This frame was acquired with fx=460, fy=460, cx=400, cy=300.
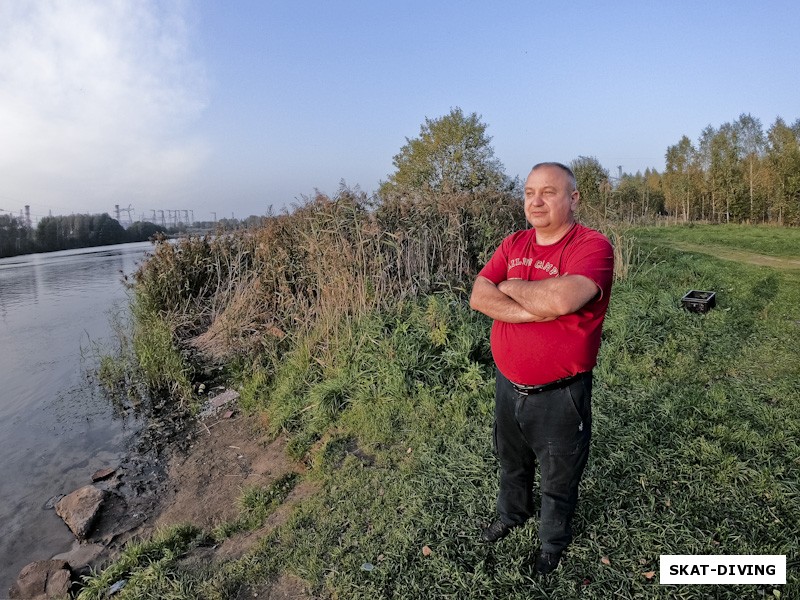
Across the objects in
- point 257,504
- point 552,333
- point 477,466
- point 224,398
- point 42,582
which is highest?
point 552,333

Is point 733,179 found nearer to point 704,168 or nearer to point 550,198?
point 704,168

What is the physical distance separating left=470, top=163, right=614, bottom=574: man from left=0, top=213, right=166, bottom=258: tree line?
45973 mm

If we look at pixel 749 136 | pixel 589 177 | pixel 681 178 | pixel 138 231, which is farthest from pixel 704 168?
pixel 138 231

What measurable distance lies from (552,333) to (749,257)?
553 inches

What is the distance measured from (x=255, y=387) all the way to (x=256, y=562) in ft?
11.7

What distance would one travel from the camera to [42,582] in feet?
11.0

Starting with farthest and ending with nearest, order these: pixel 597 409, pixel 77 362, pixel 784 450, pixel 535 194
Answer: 1. pixel 77 362
2. pixel 597 409
3. pixel 784 450
4. pixel 535 194

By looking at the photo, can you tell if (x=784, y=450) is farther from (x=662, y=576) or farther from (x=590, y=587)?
(x=590, y=587)

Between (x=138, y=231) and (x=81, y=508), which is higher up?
(x=138, y=231)

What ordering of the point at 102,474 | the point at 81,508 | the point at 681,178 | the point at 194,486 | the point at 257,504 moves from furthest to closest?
the point at 681,178 < the point at 102,474 < the point at 194,486 < the point at 81,508 < the point at 257,504

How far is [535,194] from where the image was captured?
7.11 feet

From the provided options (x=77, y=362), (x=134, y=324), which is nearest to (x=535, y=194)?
(x=134, y=324)

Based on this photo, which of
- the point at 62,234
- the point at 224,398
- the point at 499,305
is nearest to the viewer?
the point at 499,305

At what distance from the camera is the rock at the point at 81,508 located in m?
4.13
